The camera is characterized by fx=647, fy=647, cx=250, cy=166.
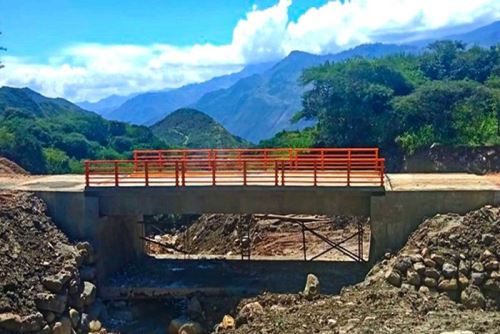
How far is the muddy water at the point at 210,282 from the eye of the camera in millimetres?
23016

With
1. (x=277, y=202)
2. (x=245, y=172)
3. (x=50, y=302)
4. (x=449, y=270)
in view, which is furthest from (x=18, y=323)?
(x=449, y=270)

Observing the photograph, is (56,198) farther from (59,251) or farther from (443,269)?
(443,269)

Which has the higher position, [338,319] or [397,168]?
[397,168]

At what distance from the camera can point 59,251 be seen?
2269 centimetres

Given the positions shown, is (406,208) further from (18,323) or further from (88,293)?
(18,323)

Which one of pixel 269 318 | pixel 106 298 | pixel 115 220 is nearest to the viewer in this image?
pixel 269 318

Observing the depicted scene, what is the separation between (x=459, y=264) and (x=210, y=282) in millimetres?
9030

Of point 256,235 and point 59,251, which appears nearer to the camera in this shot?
point 59,251

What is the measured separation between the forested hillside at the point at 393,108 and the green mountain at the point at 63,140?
20.1 meters

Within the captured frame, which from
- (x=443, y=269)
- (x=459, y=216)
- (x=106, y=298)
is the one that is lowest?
(x=106, y=298)

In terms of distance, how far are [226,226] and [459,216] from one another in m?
14.9

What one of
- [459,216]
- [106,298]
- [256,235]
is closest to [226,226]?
[256,235]

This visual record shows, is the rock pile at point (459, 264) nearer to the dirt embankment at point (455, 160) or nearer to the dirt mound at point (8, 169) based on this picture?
the dirt embankment at point (455, 160)

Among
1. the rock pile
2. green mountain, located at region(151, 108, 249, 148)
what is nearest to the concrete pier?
the rock pile
